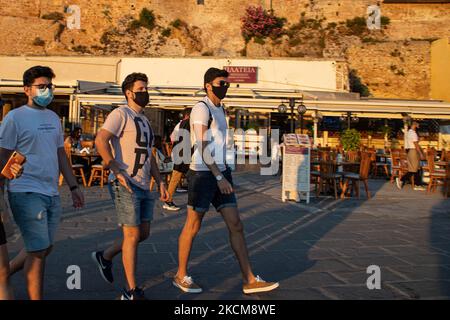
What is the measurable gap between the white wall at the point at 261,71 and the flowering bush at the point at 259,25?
1084 cm

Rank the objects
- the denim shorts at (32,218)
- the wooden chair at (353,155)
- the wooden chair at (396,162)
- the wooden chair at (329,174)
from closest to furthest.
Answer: the denim shorts at (32,218), the wooden chair at (329,174), the wooden chair at (396,162), the wooden chair at (353,155)

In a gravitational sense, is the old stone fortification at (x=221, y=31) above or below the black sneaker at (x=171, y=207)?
above

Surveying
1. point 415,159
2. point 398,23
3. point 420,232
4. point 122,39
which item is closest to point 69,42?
point 122,39

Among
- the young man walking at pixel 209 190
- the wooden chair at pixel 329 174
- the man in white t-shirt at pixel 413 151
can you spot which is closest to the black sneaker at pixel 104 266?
the young man walking at pixel 209 190

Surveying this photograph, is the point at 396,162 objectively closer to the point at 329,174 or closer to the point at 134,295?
the point at 329,174

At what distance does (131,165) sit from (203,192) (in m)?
0.57

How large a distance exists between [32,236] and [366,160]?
7465 mm

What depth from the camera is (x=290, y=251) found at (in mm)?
4734

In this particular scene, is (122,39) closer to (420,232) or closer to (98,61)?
(98,61)

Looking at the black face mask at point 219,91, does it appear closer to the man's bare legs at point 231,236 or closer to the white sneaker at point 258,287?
the man's bare legs at point 231,236

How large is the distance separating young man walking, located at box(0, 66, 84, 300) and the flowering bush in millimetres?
31917

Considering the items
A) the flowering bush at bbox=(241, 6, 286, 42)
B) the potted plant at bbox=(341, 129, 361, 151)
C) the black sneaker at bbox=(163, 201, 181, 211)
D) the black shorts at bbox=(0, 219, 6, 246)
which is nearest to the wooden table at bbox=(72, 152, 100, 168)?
the black sneaker at bbox=(163, 201, 181, 211)

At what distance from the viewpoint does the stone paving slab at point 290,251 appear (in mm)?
3469

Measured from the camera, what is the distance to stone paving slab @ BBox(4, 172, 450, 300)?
347cm
